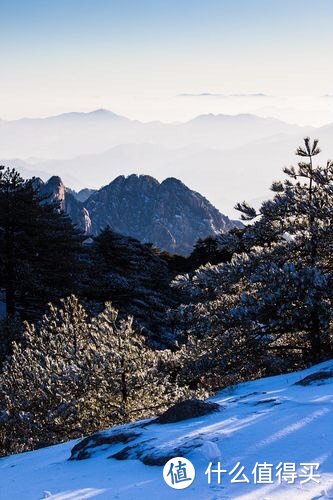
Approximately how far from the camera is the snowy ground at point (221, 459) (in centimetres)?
538

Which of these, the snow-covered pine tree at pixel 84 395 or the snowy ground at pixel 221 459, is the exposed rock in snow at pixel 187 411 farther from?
the snow-covered pine tree at pixel 84 395

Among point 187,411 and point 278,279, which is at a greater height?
point 278,279

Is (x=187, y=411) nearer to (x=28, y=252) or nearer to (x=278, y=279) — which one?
(x=278, y=279)

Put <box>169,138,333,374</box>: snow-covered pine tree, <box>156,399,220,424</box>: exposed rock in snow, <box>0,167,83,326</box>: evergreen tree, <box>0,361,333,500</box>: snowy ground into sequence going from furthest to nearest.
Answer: <box>0,167,83,326</box>: evergreen tree < <box>169,138,333,374</box>: snow-covered pine tree < <box>156,399,220,424</box>: exposed rock in snow < <box>0,361,333,500</box>: snowy ground

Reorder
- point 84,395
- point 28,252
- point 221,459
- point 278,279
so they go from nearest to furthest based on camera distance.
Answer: point 221,459, point 278,279, point 84,395, point 28,252

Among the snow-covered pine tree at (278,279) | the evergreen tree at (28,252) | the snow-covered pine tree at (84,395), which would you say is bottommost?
the snow-covered pine tree at (84,395)

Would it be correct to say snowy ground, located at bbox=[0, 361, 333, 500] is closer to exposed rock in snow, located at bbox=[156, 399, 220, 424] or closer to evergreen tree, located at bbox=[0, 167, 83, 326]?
exposed rock in snow, located at bbox=[156, 399, 220, 424]

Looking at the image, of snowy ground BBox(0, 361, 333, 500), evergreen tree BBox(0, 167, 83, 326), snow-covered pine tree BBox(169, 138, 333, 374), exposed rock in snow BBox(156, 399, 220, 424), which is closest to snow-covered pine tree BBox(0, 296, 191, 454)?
snow-covered pine tree BBox(169, 138, 333, 374)

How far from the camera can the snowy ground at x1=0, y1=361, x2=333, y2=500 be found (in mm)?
5375

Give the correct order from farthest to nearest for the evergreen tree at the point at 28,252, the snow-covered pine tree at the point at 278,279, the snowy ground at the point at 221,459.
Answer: the evergreen tree at the point at 28,252 → the snow-covered pine tree at the point at 278,279 → the snowy ground at the point at 221,459

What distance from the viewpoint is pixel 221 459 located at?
610 cm

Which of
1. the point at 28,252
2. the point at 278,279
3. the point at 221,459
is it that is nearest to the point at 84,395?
the point at 278,279

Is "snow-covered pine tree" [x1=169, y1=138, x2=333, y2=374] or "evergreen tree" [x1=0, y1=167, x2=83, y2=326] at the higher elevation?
"evergreen tree" [x1=0, y1=167, x2=83, y2=326]

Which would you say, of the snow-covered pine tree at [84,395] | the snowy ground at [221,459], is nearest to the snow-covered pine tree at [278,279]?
the snow-covered pine tree at [84,395]
